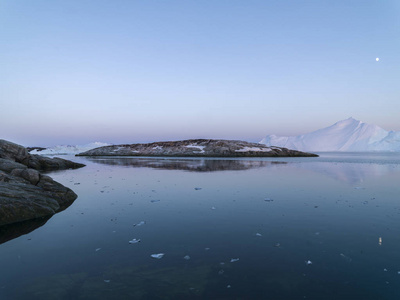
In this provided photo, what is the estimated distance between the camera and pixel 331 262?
5.39 meters

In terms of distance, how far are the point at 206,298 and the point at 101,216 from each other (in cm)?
690

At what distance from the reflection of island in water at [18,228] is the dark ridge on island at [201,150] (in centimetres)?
6597

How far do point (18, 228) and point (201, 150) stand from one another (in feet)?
233

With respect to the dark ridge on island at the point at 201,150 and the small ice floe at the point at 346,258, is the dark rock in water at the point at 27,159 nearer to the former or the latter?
the small ice floe at the point at 346,258

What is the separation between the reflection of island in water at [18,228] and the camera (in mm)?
7230

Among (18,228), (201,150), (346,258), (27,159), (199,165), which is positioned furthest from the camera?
(201,150)

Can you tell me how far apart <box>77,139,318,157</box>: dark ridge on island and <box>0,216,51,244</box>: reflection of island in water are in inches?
2597

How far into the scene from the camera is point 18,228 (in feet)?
26.3

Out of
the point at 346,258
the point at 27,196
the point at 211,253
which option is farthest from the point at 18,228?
the point at 346,258

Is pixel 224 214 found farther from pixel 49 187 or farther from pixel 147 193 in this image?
pixel 49 187

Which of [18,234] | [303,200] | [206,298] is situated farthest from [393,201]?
[18,234]

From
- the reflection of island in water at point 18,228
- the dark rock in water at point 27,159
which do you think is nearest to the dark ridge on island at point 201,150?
the dark rock in water at point 27,159

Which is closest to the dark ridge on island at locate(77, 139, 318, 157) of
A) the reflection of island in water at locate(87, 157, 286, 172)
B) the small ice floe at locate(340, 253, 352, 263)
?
the reflection of island in water at locate(87, 157, 286, 172)

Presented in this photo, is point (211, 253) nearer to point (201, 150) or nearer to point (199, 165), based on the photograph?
point (199, 165)
